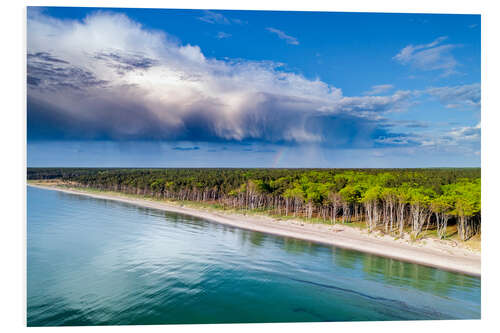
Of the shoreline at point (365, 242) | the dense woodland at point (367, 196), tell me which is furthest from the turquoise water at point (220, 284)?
the dense woodland at point (367, 196)

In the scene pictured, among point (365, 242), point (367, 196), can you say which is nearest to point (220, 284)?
point (365, 242)

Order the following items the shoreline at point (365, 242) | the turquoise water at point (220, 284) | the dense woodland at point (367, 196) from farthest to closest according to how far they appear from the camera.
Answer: the dense woodland at point (367, 196) → the shoreline at point (365, 242) → the turquoise water at point (220, 284)

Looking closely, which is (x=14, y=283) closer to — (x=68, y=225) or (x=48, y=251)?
(x=48, y=251)

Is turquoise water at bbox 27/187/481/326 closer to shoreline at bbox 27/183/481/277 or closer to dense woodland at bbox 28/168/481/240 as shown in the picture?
shoreline at bbox 27/183/481/277

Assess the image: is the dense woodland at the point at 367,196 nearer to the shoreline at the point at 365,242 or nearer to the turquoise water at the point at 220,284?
the shoreline at the point at 365,242

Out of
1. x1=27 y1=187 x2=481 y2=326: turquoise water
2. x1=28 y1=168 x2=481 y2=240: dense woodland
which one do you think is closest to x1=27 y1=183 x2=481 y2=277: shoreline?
x1=27 y1=187 x2=481 y2=326: turquoise water

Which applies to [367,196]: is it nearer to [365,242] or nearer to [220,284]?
[365,242]
